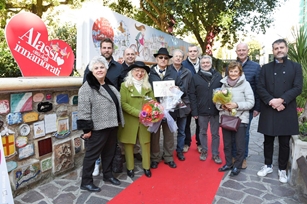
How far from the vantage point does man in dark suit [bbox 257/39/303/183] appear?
3.50 metres

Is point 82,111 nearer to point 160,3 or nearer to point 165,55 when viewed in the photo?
point 165,55

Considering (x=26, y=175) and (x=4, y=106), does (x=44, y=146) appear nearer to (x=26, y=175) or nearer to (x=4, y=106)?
(x=26, y=175)

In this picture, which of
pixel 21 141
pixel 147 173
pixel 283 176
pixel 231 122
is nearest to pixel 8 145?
pixel 21 141

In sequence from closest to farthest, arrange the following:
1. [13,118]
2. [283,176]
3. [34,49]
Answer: [13,118], [34,49], [283,176]

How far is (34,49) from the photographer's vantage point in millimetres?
3596

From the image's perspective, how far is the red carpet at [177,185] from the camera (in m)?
3.21

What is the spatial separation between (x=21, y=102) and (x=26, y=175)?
3.18 ft

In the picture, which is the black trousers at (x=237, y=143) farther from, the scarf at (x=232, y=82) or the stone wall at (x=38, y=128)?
the stone wall at (x=38, y=128)

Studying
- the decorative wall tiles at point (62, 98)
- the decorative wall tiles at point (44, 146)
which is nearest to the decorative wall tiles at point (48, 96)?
the decorative wall tiles at point (62, 98)

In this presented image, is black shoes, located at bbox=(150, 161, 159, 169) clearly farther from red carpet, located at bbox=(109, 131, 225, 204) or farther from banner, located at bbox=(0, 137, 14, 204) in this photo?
banner, located at bbox=(0, 137, 14, 204)

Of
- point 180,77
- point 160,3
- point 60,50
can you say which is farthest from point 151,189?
point 160,3

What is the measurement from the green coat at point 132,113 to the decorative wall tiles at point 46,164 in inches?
41.2

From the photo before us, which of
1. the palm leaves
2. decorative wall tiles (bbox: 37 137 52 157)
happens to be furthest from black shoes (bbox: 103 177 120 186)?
the palm leaves

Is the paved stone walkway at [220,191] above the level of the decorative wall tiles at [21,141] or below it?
below
